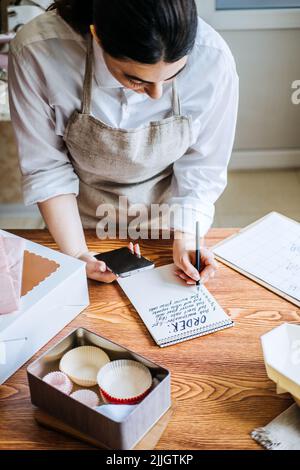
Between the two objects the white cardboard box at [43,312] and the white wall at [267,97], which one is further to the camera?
the white wall at [267,97]

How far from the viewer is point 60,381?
2.98ft

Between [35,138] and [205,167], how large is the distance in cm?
41

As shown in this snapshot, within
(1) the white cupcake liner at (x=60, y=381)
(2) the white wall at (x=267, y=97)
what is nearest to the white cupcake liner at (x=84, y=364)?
(1) the white cupcake liner at (x=60, y=381)

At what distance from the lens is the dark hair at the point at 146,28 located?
33.5 inches

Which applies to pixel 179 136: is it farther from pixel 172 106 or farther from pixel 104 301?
pixel 104 301

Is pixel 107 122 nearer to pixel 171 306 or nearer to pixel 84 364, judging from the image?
pixel 171 306

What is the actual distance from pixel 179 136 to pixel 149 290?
363mm

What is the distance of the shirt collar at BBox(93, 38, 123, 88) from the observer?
113 centimetres

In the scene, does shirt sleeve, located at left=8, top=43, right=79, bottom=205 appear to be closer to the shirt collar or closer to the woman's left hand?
the shirt collar

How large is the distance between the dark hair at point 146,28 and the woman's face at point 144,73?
0.02 metres

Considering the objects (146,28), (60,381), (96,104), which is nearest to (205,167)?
Answer: (96,104)

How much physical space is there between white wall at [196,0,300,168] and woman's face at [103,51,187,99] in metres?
2.05

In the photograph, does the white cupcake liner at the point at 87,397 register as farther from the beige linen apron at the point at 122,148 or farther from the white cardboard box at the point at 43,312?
the beige linen apron at the point at 122,148
